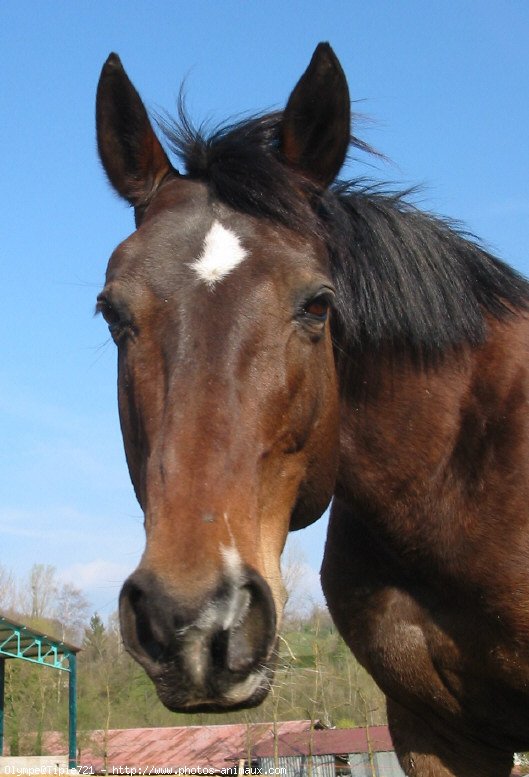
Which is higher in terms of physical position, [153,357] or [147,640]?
[153,357]

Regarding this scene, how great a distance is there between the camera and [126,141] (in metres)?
4.70

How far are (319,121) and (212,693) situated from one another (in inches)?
116

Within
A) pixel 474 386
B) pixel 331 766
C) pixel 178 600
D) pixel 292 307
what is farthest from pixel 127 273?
pixel 331 766

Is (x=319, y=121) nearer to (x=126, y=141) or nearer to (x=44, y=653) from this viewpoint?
(x=126, y=141)

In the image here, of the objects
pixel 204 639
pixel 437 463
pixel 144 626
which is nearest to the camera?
pixel 204 639

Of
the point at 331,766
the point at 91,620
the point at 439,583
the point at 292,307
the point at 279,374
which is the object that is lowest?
the point at 331,766

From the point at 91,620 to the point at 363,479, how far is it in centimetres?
5404

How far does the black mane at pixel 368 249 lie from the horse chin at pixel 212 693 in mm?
2015

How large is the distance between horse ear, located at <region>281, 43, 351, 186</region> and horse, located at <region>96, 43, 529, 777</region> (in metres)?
0.01

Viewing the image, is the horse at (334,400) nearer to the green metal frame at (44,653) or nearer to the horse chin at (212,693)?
the horse chin at (212,693)

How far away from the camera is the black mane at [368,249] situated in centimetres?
419

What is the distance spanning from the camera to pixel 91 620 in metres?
55.4

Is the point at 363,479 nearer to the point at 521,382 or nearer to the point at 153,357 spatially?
the point at 521,382

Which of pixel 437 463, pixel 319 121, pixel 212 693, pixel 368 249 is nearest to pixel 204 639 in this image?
pixel 212 693
